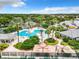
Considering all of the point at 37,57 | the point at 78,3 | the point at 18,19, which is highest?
the point at 78,3

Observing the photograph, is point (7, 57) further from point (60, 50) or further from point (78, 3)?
point (78, 3)

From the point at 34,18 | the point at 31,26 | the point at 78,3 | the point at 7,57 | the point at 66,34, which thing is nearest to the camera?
the point at 7,57

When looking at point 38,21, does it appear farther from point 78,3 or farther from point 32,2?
point 78,3

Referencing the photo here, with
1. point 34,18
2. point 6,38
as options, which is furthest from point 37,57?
point 34,18

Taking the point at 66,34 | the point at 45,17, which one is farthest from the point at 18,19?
the point at 66,34

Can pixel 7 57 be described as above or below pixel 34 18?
below

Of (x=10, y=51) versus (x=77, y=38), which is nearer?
(x=10, y=51)

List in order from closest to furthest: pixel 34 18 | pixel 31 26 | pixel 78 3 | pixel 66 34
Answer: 1. pixel 66 34
2. pixel 78 3
3. pixel 31 26
4. pixel 34 18

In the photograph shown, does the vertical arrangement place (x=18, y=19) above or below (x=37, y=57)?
above

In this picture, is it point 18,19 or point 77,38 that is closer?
point 77,38
